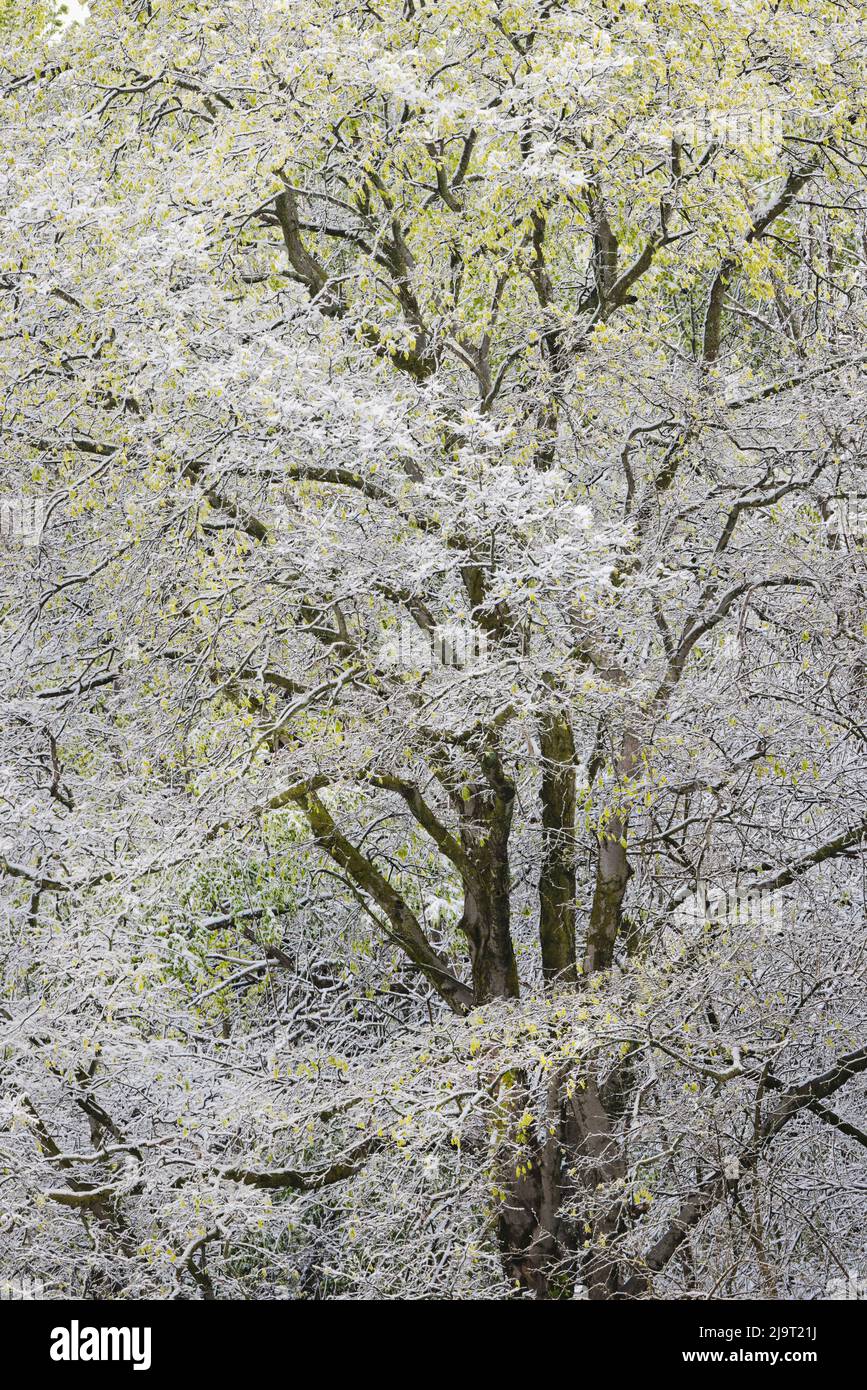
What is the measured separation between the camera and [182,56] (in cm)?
883

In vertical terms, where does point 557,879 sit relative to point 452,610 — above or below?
below

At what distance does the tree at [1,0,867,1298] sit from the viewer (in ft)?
26.0

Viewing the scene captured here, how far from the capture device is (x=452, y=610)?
346 inches

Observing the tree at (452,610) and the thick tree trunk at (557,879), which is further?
the thick tree trunk at (557,879)

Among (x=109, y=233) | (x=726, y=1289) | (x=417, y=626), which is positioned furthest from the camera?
(x=417, y=626)

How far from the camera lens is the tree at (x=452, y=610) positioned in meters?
7.92

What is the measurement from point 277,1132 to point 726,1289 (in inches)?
108

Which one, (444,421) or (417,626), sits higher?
(444,421)

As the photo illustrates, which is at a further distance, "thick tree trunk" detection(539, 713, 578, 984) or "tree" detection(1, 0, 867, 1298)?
"thick tree trunk" detection(539, 713, 578, 984)

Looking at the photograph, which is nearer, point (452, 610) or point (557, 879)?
point (452, 610)
